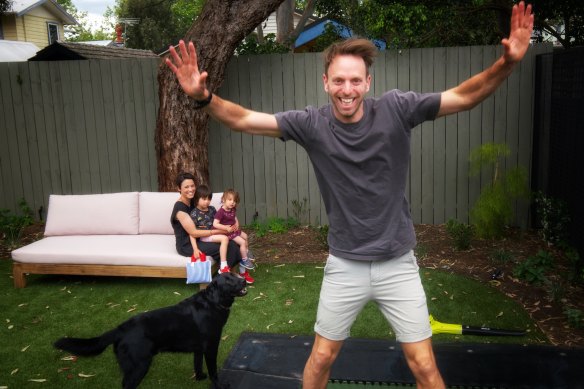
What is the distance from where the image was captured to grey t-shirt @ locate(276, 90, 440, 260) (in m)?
2.49

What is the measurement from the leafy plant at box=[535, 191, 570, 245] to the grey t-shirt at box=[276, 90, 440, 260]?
13.6ft

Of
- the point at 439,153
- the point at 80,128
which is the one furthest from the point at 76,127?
the point at 439,153

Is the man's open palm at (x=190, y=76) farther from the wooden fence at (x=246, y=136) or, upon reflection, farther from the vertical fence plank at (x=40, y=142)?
the vertical fence plank at (x=40, y=142)

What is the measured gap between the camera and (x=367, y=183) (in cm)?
250

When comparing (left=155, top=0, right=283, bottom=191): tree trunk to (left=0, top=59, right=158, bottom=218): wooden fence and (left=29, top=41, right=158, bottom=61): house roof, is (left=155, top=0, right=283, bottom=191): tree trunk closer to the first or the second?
(left=0, top=59, right=158, bottom=218): wooden fence

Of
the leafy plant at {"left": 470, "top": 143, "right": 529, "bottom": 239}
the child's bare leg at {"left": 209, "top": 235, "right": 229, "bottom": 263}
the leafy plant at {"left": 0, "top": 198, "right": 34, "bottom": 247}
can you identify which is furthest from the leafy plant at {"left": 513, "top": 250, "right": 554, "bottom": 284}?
the leafy plant at {"left": 0, "top": 198, "right": 34, "bottom": 247}

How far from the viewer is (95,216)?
20.5ft

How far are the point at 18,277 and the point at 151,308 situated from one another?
5.31 ft

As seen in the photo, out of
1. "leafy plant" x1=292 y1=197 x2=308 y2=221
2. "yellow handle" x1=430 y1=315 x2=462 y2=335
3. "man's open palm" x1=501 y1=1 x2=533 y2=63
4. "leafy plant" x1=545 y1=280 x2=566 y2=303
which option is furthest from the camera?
"leafy plant" x1=292 y1=197 x2=308 y2=221

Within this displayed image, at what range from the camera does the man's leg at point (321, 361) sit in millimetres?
2740

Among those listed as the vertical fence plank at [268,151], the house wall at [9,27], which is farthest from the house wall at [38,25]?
the vertical fence plank at [268,151]

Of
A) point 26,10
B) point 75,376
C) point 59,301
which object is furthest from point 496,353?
point 26,10

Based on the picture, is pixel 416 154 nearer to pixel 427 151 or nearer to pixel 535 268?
pixel 427 151

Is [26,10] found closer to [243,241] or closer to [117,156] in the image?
[117,156]
